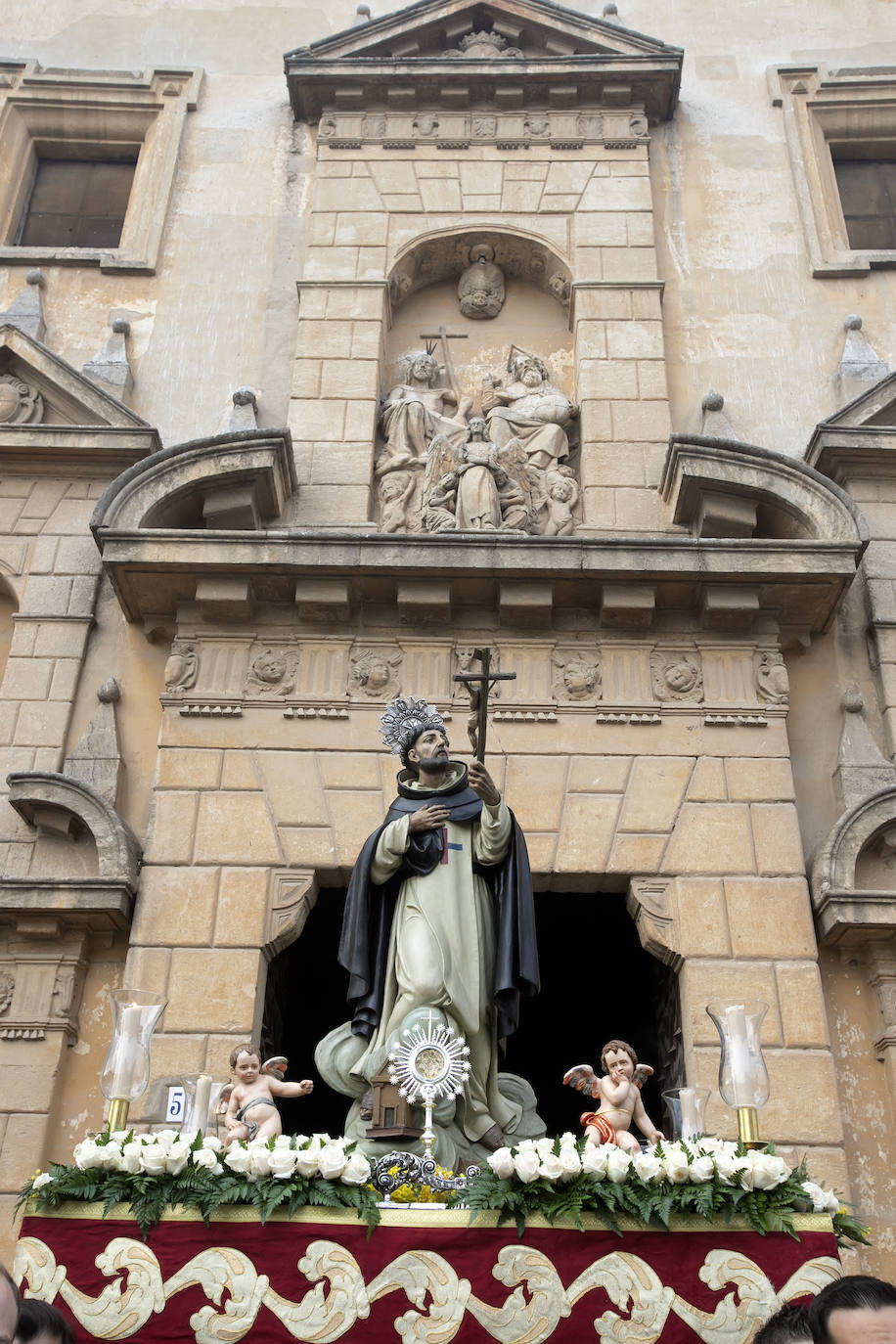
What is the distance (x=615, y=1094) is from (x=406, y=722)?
214 centimetres

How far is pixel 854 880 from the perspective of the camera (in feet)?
28.3

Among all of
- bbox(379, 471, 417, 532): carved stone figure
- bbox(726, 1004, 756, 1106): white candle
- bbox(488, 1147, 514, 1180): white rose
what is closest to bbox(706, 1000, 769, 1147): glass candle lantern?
bbox(726, 1004, 756, 1106): white candle

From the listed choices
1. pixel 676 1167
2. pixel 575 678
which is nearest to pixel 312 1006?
pixel 575 678

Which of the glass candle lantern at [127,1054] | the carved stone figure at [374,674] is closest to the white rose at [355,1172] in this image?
the glass candle lantern at [127,1054]

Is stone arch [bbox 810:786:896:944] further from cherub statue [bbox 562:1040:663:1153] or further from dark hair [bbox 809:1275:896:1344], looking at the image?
dark hair [bbox 809:1275:896:1344]

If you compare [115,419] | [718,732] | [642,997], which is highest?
[115,419]

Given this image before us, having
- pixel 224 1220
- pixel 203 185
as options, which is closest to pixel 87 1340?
pixel 224 1220

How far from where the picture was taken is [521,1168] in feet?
16.2

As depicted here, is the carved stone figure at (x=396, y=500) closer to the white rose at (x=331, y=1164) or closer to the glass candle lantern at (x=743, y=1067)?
the glass candle lantern at (x=743, y=1067)

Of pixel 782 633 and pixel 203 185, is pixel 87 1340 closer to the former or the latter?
pixel 782 633

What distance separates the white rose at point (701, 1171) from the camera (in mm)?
4949

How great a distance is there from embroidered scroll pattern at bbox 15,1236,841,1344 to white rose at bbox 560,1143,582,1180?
294mm

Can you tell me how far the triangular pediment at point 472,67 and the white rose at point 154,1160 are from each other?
1047 cm

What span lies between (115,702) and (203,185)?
5742 mm
